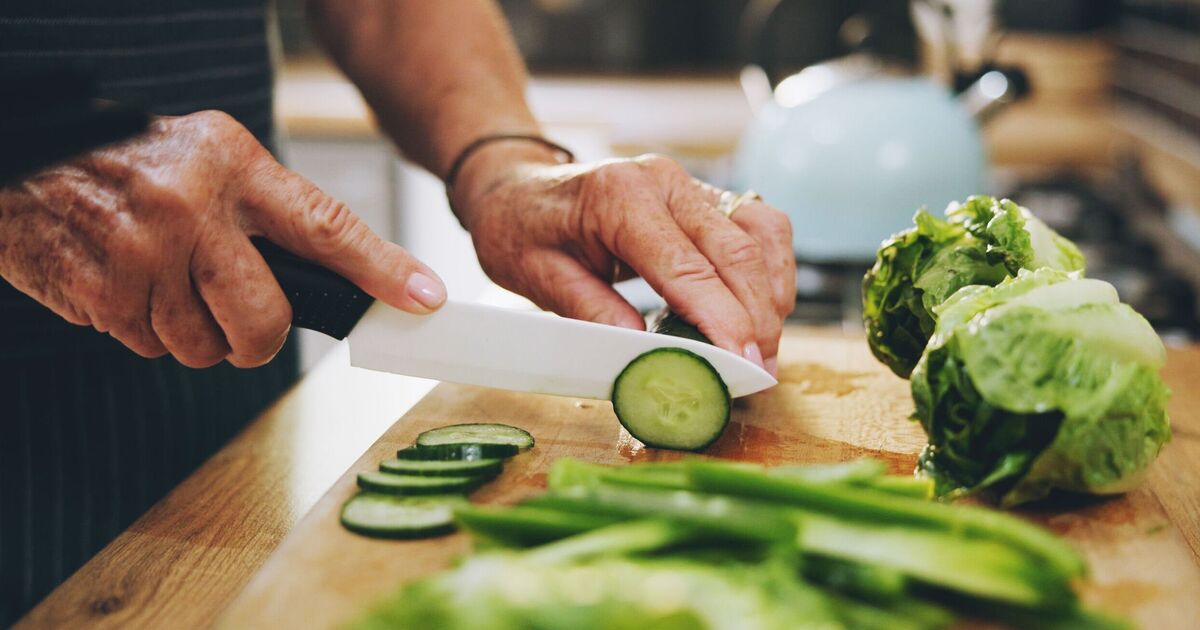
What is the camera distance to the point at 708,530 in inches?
39.7

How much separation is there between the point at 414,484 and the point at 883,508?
1.76 ft

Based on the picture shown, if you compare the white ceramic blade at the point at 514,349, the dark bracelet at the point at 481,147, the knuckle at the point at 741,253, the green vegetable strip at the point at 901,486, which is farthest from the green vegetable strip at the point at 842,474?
the dark bracelet at the point at 481,147

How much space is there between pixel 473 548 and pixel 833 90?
193cm

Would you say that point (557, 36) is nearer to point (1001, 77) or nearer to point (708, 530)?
point (1001, 77)

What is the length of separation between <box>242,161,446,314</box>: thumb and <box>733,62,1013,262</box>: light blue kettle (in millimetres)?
1345

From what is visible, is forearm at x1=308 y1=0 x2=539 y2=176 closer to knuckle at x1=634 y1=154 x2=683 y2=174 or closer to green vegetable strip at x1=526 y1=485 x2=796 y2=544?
knuckle at x1=634 y1=154 x2=683 y2=174

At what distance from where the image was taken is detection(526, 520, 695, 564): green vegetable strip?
98 centimetres

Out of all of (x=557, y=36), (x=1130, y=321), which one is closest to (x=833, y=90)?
(x=1130, y=321)

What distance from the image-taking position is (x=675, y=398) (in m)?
1.42

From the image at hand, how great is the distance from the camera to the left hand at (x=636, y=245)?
1.54 m

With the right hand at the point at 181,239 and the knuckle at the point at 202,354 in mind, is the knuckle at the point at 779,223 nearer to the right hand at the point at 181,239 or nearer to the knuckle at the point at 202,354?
the right hand at the point at 181,239

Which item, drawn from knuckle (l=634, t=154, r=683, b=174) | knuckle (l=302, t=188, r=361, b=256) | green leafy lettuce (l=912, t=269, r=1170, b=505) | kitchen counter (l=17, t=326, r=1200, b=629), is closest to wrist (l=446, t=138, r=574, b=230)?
knuckle (l=634, t=154, r=683, b=174)

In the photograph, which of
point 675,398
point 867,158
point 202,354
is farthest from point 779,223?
point 867,158

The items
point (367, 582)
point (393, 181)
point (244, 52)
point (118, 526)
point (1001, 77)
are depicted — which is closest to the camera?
point (367, 582)
